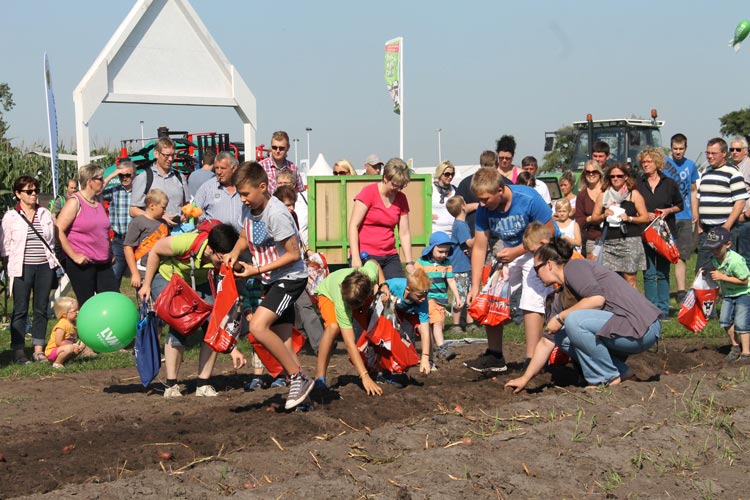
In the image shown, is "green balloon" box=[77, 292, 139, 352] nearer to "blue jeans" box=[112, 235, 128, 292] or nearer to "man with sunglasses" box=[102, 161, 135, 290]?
"man with sunglasses" box=[102, 161, 135, 290]

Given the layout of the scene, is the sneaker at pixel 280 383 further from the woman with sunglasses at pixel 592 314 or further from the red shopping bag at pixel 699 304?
the red shopping bag at pixel 699 304

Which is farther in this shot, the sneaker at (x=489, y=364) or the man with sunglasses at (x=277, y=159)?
the man with sunglasses at (x=277, y=159)

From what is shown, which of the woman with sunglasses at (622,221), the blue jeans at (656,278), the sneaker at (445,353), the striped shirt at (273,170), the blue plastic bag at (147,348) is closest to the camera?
the blue plastic bag at (147,348)

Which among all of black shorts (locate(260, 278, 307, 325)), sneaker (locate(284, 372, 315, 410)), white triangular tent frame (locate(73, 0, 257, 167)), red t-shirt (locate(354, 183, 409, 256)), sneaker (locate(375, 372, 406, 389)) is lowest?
sneaker (locate(375, 372, 406, 389))

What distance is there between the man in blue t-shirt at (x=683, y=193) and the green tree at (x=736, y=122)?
37.5 metres

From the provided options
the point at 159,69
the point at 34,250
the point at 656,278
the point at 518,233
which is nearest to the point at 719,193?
the point at 656,278

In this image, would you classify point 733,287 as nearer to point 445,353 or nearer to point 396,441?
point 445,353

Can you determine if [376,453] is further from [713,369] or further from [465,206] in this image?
[465,206]

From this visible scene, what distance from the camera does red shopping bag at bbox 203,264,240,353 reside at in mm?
7449

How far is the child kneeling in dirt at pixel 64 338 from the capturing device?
32.6 feet

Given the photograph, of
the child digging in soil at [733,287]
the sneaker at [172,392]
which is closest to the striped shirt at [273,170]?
the sneaker at [172,392]

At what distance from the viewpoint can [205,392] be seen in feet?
26.8

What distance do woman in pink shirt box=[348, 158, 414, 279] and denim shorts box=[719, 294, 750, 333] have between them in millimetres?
3163

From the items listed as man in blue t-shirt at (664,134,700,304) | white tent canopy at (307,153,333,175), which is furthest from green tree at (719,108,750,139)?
man in blue t-shirt at (664,134,700,304)
